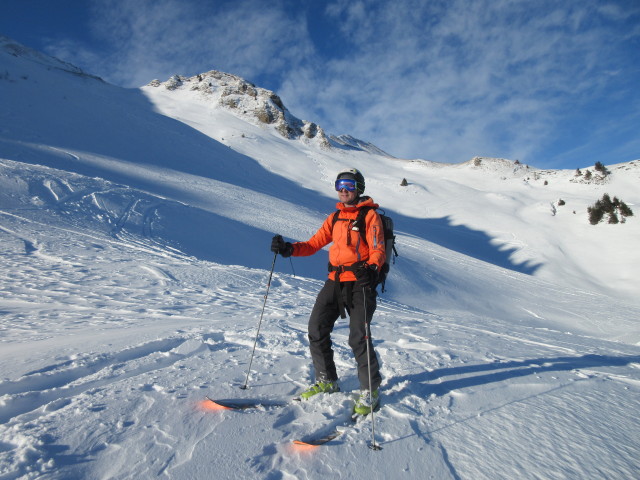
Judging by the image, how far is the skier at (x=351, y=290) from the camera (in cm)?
294

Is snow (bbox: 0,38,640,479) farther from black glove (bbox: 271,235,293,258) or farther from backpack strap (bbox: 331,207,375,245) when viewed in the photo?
backpack strap (bbox: 331,207,375,245)

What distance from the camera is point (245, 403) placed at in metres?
2.76

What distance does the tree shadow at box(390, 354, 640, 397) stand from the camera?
3.39 metres

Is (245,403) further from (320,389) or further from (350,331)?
(350,331)

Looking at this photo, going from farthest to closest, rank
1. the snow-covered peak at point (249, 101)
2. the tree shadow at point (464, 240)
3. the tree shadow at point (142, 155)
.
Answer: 1. the snow-covered peak at point (249, 101)
2. the tree shadow at point (464, 240)
3. the tree shadow at point (142, 155)

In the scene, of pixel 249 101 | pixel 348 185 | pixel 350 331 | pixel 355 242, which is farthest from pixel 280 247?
pixel 249 101

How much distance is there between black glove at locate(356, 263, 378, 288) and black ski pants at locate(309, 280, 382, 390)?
12cm

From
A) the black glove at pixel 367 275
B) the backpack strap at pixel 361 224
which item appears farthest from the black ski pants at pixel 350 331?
the backpack strap at pixel 361 224

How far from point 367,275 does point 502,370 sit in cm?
227

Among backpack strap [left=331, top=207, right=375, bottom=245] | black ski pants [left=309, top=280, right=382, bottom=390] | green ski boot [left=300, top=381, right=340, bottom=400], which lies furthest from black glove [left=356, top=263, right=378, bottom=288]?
green ski boot [left=300, top=381, right=340, bottom=400]

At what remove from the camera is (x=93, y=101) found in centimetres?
2584

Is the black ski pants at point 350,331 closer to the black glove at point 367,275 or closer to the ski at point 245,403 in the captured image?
the black glove at point 367,275

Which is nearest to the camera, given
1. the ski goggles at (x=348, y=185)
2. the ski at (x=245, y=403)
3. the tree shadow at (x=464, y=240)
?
the ski at (x=245, y=403)

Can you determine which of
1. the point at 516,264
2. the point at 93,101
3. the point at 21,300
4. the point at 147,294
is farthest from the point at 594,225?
the point at 93,101
